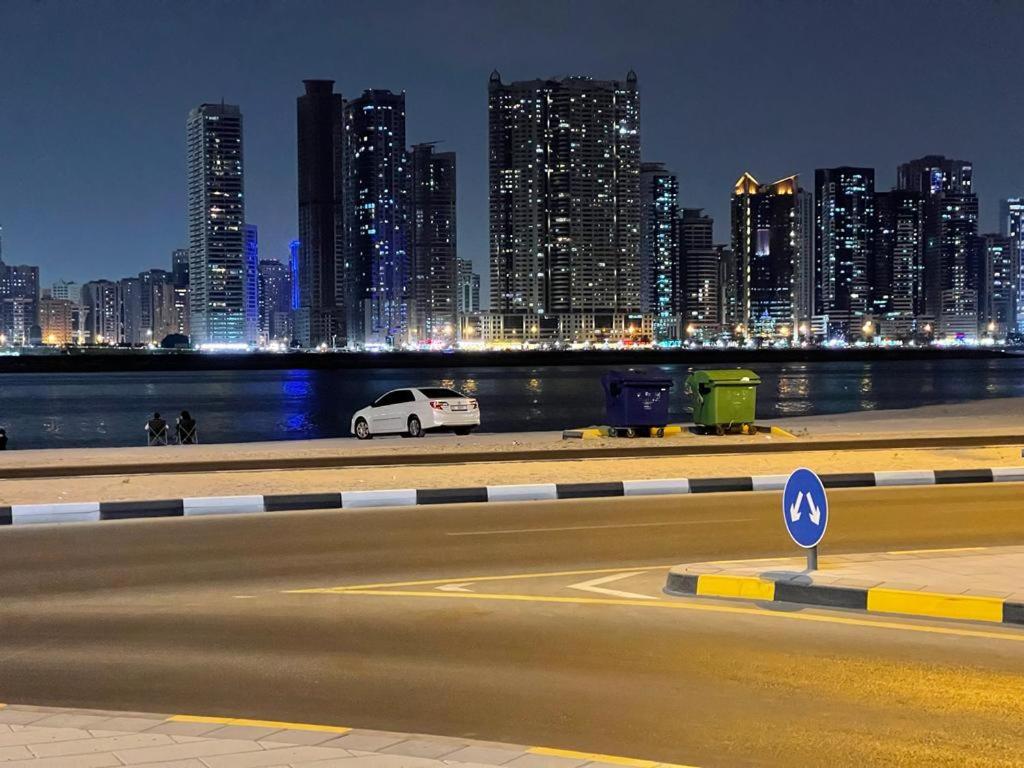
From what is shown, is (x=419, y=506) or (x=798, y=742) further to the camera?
(x=419, y=506)

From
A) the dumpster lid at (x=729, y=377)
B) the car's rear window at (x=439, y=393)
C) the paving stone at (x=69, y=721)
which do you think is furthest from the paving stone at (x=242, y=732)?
the car's rear window at (x=439, y=393)

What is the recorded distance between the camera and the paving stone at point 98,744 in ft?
18.0

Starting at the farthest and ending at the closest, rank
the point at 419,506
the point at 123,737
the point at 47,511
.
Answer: the point at 419,506 → the point at 47,511 → the point at 123,737

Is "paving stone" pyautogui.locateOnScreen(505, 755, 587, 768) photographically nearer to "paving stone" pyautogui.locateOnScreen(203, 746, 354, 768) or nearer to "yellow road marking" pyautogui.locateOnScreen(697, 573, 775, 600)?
"paving stone" pyautogui.locateOnScreen(203, 746, 354, 768)

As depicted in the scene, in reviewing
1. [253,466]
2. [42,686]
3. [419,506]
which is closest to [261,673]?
[42,686]

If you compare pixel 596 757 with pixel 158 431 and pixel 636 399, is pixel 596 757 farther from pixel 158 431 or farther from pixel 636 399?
pixel 158 431

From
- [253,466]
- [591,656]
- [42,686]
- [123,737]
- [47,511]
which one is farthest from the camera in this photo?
[253,466]

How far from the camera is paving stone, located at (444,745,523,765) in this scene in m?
5.31

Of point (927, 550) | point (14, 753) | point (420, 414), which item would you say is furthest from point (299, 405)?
point (14, 753)

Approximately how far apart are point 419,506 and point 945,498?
22.6 ft

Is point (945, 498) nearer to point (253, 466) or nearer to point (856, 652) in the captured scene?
point (856, 652)

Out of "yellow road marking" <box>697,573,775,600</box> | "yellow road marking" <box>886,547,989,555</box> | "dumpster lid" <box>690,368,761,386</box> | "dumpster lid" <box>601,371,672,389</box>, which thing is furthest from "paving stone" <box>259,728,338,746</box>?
"dumpster lid" <box>690,368,761,386</box>

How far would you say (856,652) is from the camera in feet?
24.8

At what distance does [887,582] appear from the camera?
9086 mm
